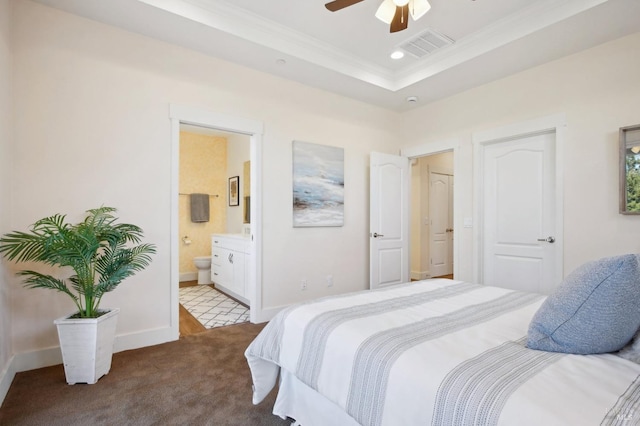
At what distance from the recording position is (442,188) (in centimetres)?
616

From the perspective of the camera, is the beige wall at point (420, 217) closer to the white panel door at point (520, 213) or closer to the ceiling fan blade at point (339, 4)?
the white panel door at point (520, 213)

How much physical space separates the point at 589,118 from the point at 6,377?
4867mm

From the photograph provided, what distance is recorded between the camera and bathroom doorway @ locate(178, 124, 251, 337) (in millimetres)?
5207

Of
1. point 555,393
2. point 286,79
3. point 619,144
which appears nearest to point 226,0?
point 286,79

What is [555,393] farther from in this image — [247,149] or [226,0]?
[247,149]

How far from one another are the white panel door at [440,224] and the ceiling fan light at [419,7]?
3.95 meters

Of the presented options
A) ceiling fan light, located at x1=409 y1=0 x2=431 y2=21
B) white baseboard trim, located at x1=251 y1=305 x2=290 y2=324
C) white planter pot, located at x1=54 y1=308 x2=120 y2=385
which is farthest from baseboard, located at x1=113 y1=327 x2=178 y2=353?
ceiling fan light, located at x1=409 y1=0 x2=431 y2=21

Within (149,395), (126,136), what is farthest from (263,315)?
(126,136)

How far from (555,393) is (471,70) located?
131 inches

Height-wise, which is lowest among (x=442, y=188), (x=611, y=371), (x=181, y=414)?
(x=181, y=414)

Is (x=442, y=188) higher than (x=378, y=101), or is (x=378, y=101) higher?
(x=378, y=101)

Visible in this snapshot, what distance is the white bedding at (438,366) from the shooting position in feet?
2.83

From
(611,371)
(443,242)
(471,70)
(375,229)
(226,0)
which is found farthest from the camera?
(443,242)

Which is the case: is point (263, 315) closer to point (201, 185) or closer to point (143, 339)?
point (143, 339)
